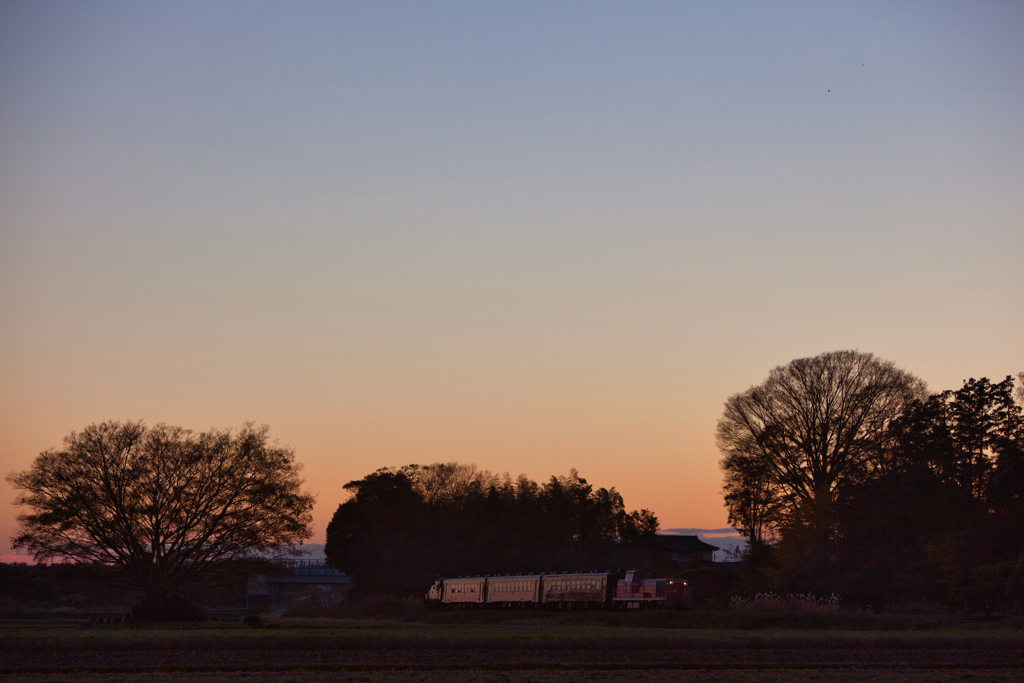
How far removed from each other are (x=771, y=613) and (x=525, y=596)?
19628mm

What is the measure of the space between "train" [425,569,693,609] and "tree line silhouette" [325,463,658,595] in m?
13.7

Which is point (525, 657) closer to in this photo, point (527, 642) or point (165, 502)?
point (527, 642)

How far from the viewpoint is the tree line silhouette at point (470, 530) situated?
80.3 metres

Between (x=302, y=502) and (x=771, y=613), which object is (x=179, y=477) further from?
(x=771, y=613)

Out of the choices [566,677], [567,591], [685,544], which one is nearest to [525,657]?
[566,677]

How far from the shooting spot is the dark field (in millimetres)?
23422

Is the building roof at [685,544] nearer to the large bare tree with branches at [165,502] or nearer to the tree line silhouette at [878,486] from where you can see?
the tree line silhouette at [878,486]

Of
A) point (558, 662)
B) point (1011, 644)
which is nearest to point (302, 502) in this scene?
point (558, 662)

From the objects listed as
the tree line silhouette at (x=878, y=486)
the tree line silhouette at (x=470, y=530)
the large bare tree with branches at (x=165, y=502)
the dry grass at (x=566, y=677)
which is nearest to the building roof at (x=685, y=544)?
the tree line silhouette at (x=470, y=530)

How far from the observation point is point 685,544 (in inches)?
5448

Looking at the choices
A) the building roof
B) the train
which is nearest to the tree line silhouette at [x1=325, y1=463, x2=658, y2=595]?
the train

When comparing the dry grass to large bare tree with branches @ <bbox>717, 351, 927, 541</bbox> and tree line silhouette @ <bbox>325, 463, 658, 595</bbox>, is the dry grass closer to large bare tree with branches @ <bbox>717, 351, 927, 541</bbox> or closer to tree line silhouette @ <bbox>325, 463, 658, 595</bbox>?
large bare tree with branches @ <bbox>717, 351, 927, 541</bbox>

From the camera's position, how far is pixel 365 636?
35000 mm

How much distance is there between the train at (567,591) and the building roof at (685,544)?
69832 millimetres
